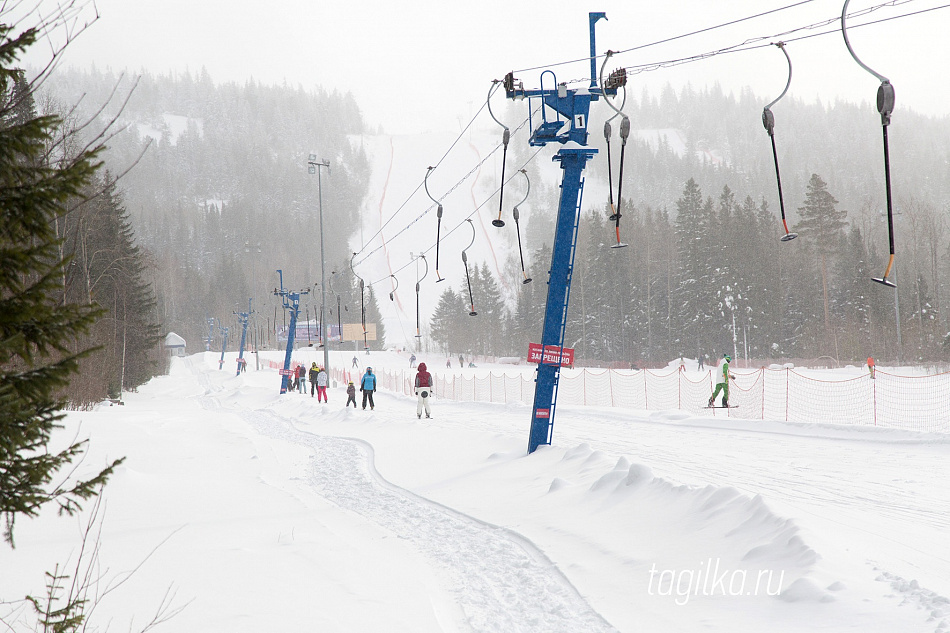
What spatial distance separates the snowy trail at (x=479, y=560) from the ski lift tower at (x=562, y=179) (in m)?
3.59

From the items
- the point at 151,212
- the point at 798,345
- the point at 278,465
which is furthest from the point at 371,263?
the point at 278,465

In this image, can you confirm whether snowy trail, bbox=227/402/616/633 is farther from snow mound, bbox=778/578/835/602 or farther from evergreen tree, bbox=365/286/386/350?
evergreen tree, bbox=365/286/386/350

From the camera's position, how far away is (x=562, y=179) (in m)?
13.7

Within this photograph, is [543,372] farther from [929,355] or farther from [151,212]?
[151,212]

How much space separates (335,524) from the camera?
30.1 feet

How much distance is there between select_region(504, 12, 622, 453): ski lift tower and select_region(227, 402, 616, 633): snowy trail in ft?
11.8

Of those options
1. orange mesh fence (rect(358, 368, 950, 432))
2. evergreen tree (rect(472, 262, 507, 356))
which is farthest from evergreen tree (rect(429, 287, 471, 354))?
orange mesh fence (rect(358, 368, 950, 432))

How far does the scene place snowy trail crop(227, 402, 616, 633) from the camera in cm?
570

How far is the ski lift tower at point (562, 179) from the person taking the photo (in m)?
13.5

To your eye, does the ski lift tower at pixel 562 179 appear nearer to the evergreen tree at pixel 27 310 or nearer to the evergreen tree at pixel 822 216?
the evergreen tree at pixel 27 310

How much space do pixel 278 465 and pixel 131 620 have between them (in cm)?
1014

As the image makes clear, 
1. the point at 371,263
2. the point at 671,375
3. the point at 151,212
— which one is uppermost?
the point at 151,212

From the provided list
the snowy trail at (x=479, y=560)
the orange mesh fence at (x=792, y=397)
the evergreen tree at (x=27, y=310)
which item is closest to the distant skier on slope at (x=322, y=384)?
the orange mesh fence at (x=792, y=397)

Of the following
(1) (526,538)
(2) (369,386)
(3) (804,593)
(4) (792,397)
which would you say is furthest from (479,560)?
(4) (792,397)
